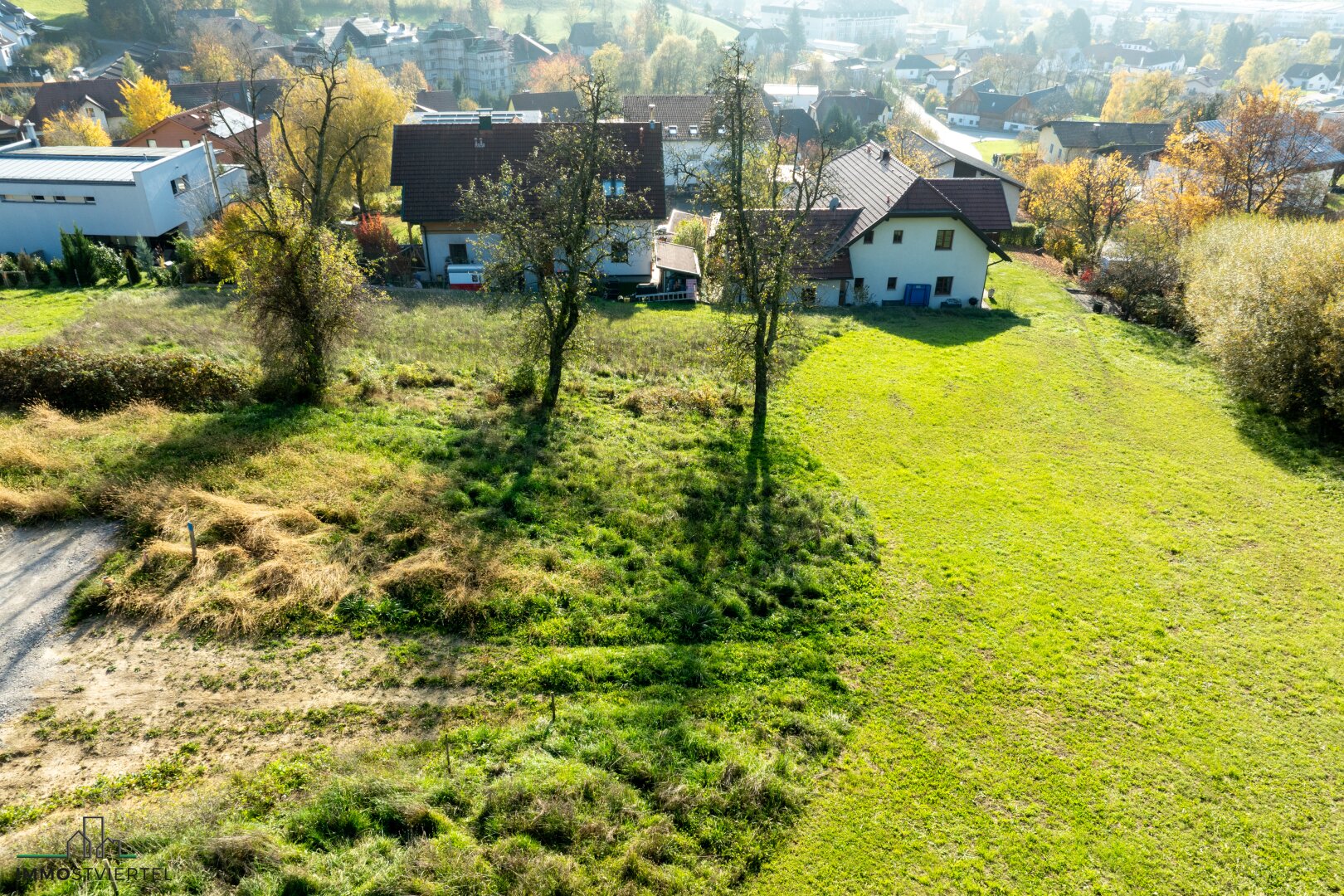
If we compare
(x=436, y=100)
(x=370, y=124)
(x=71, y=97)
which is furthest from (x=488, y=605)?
(x=436, y=100)

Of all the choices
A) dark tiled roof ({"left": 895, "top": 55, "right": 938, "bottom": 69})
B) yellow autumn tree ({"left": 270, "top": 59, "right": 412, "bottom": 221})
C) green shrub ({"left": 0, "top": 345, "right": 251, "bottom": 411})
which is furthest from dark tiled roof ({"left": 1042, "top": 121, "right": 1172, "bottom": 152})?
dark tiled roof ({"left": 895, "top": 55, "right": 938, "bottom": 69})

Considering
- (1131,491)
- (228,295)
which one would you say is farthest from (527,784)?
(228,295)

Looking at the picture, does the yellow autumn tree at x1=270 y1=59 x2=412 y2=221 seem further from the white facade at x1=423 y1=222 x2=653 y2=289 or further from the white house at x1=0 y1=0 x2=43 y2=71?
the white house at x1=0 y1=0 x2=43 y2=71

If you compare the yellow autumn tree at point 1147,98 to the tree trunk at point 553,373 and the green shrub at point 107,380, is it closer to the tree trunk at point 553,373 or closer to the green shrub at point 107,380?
the tree trunk at point 553,373

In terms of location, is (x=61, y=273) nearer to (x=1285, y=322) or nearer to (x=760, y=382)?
(x=760, y=382)

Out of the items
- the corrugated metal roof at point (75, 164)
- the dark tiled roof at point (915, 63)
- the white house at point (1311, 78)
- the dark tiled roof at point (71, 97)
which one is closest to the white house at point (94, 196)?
the corrugated metal roof at point (75, 164)

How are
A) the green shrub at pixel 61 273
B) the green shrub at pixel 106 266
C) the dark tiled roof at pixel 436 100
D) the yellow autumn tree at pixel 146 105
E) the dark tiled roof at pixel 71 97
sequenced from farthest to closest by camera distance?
the dark tiled roof at pixel 436 100, the dark tiled roof at pixel 71 97, the yellow autumn tree at pixel 146 105, the green shrub at pixel 106 266, the green shrub at pixel 61 273
